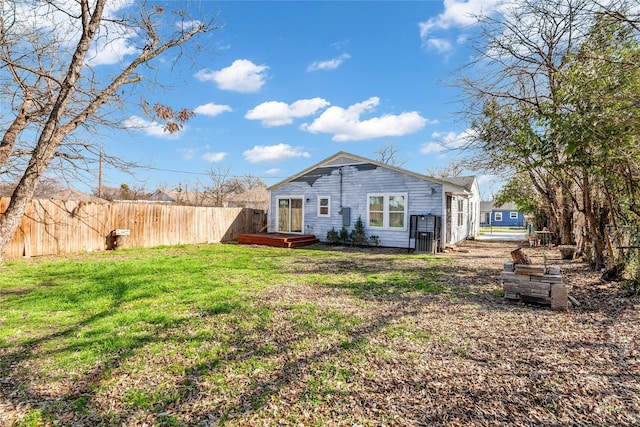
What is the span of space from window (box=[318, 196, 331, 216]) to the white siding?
153 millimetres

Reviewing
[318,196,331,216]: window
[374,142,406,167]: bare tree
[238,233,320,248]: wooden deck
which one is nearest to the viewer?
[238,233,320,248]: wooden deck

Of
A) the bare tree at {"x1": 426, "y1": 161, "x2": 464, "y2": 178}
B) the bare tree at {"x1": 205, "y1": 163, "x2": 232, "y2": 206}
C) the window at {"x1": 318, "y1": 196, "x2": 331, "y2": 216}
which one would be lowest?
the window at {"x1": 318, "y1": 196, "x2": 331, "y2": 216}

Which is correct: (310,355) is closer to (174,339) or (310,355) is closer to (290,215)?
(174,339)

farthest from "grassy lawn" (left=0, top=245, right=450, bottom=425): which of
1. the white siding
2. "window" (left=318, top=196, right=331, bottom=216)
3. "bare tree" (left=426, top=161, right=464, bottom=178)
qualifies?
"bare tree" (left=426, top=161, right=464, bottom=178)

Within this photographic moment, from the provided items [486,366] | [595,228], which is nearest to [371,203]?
[595,228]

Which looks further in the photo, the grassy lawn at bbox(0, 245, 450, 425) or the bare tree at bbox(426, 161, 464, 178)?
the bare tree at bbox(426, 161, 464, 178)

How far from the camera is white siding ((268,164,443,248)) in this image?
1193cm

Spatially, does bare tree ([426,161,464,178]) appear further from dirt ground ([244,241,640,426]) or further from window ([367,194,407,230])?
dirt ground ([244,241,640,426])

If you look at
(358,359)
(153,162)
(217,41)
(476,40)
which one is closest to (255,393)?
(358,359)

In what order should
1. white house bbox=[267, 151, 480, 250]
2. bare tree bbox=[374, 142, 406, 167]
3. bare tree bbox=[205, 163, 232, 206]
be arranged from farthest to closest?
bare tree bbox=[374, 142, 406, 167] → bare tree bbox=[205, 163, 232, 206] → white house bbox=[267, 151, 480, 250]

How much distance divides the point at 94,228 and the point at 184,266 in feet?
17.3

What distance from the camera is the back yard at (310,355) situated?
227cm

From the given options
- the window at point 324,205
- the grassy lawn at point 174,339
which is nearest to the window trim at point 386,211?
the window at point 324,205

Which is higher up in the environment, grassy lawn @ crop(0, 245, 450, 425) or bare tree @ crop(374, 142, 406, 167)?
bare tree @ crop(374, 142, 406, 167)
